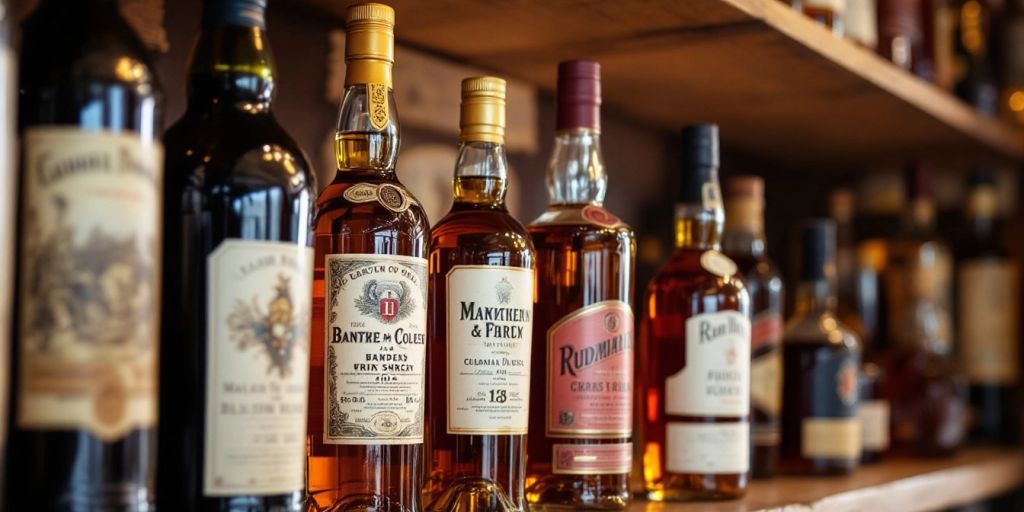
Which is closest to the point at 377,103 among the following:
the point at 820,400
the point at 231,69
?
the point at 231,69

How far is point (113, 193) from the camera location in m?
0.62

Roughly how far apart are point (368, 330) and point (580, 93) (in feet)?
1.01

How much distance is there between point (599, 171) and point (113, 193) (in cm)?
49

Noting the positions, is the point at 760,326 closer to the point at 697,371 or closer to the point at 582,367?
the point at 697,371

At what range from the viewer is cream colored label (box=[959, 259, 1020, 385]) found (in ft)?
6.13

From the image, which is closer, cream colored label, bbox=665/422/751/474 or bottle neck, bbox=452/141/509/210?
bottle neck, bbox=452/141/509/210

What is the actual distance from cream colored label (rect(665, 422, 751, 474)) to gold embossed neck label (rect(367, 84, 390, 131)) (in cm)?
43

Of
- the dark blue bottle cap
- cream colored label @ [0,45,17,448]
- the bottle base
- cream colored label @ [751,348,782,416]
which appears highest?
the dark blue bottle cap

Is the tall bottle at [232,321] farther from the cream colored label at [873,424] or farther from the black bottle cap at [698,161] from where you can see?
the cream colored label at [873,424]

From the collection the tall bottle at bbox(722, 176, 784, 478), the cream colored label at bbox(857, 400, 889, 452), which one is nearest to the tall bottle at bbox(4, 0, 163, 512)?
the tall bottle at bbox(722, 176, 784, 478)

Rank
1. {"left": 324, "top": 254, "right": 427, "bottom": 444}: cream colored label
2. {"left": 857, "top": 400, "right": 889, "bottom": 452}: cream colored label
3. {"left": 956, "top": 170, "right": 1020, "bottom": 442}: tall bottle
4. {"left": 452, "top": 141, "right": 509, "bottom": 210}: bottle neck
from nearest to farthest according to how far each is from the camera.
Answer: {"left": 324, "top": 254, "right": 427, "bottom": 444}: cream colored label
{"left": 452, "top": 141, "right": 509, "bottom": 210}: bottle neck
{"left": 857, "top": 400, "right": 889, "bottom": 452}: cream colored label
{"left": 956, "top": 170, "right": 1020, "bottom": 442}: tall bottle

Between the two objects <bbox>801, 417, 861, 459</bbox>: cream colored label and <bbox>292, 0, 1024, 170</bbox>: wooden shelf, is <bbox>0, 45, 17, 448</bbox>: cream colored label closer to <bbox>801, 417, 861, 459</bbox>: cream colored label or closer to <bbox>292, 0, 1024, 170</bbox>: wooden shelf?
<bbox>292, 0, 1024, 170</bbox>: wooden shelf

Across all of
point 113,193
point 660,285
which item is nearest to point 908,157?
point 660,285

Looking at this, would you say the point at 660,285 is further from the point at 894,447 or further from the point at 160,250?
the point at 894,447
